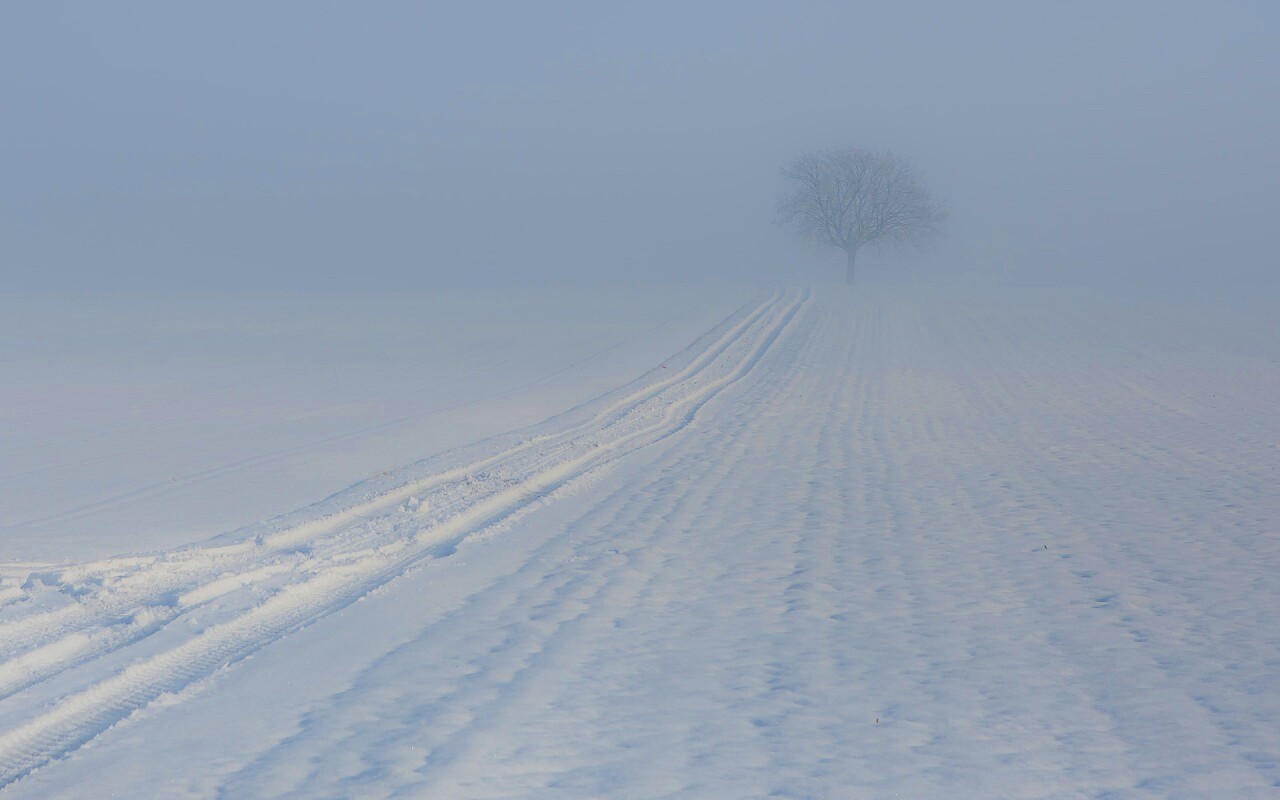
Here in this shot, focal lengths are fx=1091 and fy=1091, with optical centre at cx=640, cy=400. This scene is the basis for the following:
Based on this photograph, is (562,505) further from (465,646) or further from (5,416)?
(5,416)

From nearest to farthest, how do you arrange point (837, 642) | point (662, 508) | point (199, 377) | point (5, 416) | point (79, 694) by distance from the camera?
point (79, 694)
point (837, 642)
point (662, 508)
point (5, 416)
point (199, 377)

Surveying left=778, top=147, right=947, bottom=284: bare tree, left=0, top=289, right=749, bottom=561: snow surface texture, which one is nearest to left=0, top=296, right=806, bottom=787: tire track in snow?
left=0, top=289, right=749, bottom=561: snow surface texture

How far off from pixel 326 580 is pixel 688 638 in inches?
91.1

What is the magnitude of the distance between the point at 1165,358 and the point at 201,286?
202 ft

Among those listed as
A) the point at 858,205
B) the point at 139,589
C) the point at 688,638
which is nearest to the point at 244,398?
the point at 139,589

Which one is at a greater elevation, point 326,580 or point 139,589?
point 139,589

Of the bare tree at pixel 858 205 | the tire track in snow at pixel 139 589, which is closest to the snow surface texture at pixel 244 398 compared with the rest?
the tire track in snow at pixel 139 589

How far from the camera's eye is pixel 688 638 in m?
5.49

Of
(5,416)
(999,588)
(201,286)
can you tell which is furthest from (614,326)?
(201,286)

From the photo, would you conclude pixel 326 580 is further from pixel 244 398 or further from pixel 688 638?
pixel 244 398

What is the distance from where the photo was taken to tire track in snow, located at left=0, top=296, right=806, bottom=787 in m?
4.30

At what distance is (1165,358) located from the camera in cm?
2328

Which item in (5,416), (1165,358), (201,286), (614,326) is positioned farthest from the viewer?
(201,286)

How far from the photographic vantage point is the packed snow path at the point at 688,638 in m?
4.00
